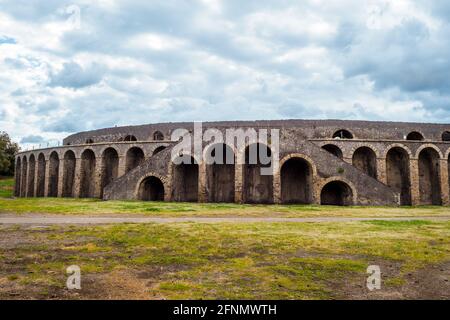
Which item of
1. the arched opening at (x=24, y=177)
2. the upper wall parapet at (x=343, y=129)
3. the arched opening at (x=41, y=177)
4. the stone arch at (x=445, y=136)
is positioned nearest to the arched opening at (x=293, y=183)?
the upper wall parapet at (x=343, y=129)

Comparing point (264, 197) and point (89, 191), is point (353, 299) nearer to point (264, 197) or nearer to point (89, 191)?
point (264, 197)

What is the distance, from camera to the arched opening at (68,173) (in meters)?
30.6

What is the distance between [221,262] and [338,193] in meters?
19.7

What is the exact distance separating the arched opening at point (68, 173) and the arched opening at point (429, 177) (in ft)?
102

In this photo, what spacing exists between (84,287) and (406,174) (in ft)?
87.5

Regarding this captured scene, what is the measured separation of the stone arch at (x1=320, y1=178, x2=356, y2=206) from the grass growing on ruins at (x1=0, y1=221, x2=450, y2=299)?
1160cm

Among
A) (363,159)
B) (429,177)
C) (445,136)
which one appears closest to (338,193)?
(363,159)

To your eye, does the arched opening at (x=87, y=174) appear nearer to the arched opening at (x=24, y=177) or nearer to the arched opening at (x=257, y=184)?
the arched opening at (x=24, y=177)

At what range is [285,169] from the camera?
985 inches

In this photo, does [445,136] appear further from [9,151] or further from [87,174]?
[9,151]

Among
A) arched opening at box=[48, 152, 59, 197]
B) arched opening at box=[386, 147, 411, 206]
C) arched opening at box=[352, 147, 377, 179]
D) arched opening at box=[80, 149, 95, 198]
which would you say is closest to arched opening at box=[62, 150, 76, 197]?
arched opening at box=[80, 149, 95, 198]

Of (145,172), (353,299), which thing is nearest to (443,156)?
(145,172)

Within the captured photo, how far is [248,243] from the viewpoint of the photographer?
24.0 ft

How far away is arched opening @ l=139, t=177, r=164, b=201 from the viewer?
22.6 metres
